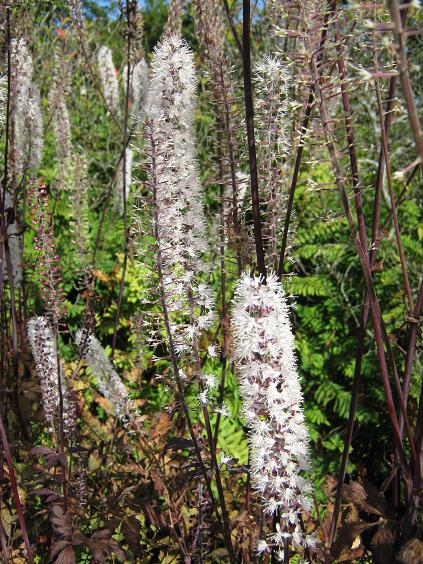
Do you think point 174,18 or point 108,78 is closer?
point 174,18

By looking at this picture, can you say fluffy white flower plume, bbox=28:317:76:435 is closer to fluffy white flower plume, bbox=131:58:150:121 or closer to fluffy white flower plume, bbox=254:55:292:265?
fluffy white flower plume, bbox=254:55:292:265

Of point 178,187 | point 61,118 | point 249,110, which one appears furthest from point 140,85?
point 249,110

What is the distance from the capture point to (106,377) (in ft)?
8.19

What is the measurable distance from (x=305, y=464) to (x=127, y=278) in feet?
11.1

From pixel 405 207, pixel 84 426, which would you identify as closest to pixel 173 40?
pixel 84 426

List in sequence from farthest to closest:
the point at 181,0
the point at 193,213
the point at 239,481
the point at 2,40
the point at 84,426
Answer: the point at 84,426, the point at 239,481, the point at 181,0, the point at 2,40, the point at 193,213

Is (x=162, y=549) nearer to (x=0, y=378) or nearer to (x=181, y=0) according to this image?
(x=0, y=378)

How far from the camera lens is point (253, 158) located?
1380 millimetres

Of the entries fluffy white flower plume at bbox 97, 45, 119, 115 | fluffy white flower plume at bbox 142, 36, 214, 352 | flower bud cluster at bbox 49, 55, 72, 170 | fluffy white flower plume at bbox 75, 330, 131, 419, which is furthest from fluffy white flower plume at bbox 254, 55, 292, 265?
fluffy white flower plume at bbox 97, 45, 119, 115

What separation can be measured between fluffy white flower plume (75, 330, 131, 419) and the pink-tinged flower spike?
1153 mm

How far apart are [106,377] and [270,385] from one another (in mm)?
1425

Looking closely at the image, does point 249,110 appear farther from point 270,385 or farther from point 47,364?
point 47,364

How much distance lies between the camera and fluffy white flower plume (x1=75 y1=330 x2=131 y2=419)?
2.40 metres

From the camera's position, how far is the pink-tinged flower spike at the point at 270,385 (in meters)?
1.18
